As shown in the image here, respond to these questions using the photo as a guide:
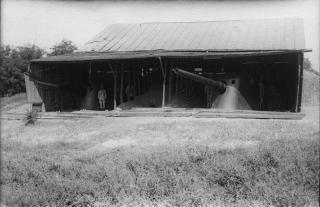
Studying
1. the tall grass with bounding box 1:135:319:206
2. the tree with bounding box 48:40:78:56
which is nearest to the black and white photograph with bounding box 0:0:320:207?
the tall grass with bounding box 1:135:319:206

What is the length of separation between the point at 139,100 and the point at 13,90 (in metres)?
33.1

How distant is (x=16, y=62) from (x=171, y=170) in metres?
45.3

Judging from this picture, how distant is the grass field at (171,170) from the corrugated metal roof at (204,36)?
28.2 ft

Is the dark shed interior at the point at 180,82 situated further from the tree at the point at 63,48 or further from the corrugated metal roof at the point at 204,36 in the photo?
the tree at the point at 63,48

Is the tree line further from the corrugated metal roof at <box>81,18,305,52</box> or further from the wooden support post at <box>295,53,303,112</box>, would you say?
the wooden support post at <box>295,53,303,112</box>

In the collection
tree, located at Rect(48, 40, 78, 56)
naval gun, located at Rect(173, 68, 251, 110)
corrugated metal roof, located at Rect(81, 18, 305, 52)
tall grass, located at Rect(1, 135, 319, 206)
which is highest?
tree, located at Rect(48, 40, 78, 56)

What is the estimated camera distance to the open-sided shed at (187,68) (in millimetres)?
15556

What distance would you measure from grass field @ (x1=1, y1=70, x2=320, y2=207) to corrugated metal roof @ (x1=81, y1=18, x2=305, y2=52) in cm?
859

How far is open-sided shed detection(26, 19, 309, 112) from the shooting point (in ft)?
51.0

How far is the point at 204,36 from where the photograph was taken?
20141 millimetres

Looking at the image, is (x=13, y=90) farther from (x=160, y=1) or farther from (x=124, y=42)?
(x=160, y=1)

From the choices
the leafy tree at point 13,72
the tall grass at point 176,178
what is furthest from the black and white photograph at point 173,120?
the leafy tree at point 13,72

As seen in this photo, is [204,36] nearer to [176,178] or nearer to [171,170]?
[171,170]

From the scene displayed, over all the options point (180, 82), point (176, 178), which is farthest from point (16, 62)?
point (176, 178)
